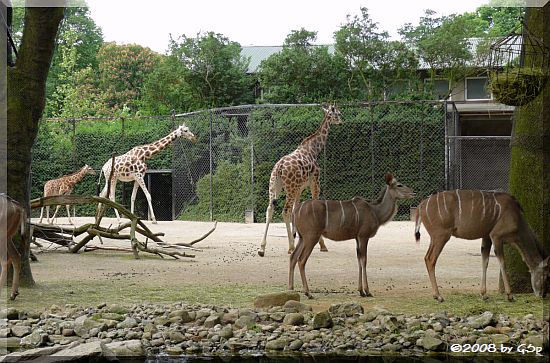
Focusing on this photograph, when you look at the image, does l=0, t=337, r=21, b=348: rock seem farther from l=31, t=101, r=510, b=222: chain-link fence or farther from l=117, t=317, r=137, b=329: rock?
l=31, t=101, r=510, b=222: chain-link fence

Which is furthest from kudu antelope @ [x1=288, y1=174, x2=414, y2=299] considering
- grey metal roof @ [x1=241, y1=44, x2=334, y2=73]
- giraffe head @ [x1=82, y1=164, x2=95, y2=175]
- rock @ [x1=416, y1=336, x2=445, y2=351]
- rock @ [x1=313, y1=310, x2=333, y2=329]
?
grey metal roof @ [x1=241, y1=44, x2=334, y2=73]

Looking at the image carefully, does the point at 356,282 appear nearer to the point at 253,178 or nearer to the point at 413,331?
the point at 413,331

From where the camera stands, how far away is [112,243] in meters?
10.8

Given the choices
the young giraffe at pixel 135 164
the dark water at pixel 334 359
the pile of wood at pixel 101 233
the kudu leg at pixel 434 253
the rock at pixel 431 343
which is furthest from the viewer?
the young giraffe at pixel 135 164

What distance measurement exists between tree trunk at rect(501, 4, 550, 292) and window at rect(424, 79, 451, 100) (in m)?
12.8

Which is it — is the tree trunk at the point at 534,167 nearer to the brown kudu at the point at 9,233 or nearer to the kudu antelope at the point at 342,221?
the kudu antelope at the point at 342,221

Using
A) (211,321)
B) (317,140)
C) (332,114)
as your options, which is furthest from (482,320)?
(332,114)

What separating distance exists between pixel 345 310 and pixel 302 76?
45.4ft

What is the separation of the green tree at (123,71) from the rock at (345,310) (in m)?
18.8

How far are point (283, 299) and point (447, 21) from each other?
1574 centimetres

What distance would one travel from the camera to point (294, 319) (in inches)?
216

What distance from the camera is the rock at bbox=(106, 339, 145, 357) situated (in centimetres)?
506

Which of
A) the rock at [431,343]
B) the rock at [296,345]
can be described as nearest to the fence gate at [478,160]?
the rock at [431,343]

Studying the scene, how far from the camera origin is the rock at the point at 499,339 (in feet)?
16.7
